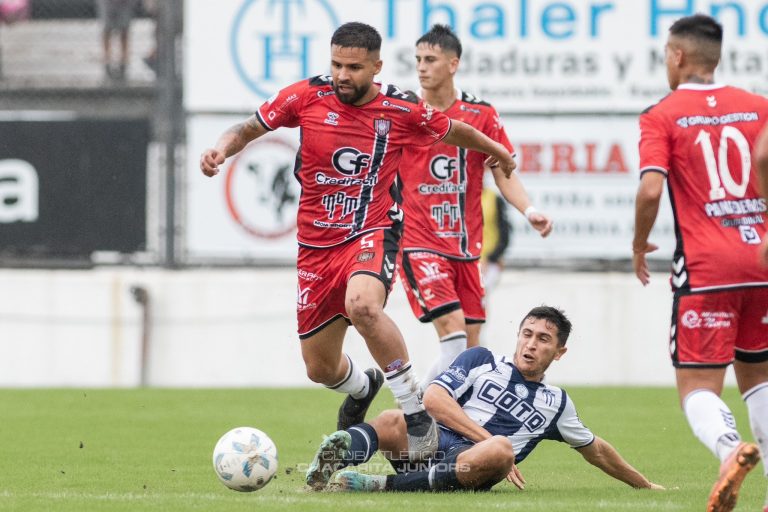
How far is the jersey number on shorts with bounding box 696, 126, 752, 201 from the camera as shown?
256 inches

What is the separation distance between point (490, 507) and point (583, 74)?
35.0 ft

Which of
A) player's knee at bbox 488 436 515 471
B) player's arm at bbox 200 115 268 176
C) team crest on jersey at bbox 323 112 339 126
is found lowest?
player's knee at bbox 488 436 515 471

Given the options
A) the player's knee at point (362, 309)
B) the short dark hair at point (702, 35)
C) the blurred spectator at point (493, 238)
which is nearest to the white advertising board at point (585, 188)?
the blurred spectator at point (493, 238)

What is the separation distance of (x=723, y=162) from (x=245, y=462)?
279cm

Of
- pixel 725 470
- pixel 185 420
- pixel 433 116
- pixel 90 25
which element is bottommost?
pixel 185 420

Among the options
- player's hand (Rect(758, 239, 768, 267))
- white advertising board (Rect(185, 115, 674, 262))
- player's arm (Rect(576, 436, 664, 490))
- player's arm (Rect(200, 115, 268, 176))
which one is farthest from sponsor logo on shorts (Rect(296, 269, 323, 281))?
white advertising board (Rect(185, 115, 674, 262))

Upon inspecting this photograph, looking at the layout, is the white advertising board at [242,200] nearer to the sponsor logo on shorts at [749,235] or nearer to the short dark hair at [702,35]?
the short dark hair at [702,35]

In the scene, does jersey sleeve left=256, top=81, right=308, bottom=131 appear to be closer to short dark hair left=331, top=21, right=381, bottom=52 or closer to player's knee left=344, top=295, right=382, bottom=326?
short dark hair left=331, top=21, right=381, bottom=52

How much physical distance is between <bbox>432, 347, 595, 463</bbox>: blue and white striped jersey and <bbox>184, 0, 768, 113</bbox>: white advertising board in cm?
923

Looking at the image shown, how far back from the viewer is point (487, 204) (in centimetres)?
1616

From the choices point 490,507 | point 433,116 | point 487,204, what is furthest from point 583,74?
point 490,507

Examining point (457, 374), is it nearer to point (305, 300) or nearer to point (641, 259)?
point (305, 300)

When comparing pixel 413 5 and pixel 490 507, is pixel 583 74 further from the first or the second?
pixel 490 507

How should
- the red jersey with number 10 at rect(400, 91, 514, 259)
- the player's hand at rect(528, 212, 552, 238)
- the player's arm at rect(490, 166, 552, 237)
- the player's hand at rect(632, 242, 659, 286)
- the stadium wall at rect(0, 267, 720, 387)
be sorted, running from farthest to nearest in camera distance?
1. the stadium wall at rect(0, 267, 720, 387)
2. the red jersey with number 10 at rect(400, 91, 514, 259)
3. the player's arm at rect(490, 166, 552, 237)
4. the player's hand at rect(528, 212, 552, 238)
5. the player's hand at rect(632, 242, 659, 286)
